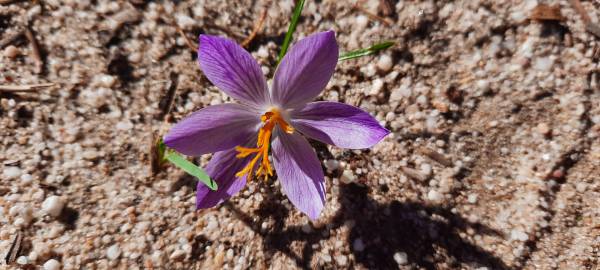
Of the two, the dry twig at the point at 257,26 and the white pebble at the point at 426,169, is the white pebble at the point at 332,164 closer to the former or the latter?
the white pebble at the point at 426,169

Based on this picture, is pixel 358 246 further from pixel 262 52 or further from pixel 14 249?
pixel 14 249

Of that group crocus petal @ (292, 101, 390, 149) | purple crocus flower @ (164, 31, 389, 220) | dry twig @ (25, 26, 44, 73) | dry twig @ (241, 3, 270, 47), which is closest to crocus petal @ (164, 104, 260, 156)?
purple crocus flower @ (164, 31, 389, 220)

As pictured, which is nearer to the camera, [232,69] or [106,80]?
[232,69]

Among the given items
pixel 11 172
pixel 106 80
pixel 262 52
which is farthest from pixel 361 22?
pixel 11 172

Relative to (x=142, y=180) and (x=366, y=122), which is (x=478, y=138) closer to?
(x=366, y=122)

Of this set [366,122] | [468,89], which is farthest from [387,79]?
[366,122]
